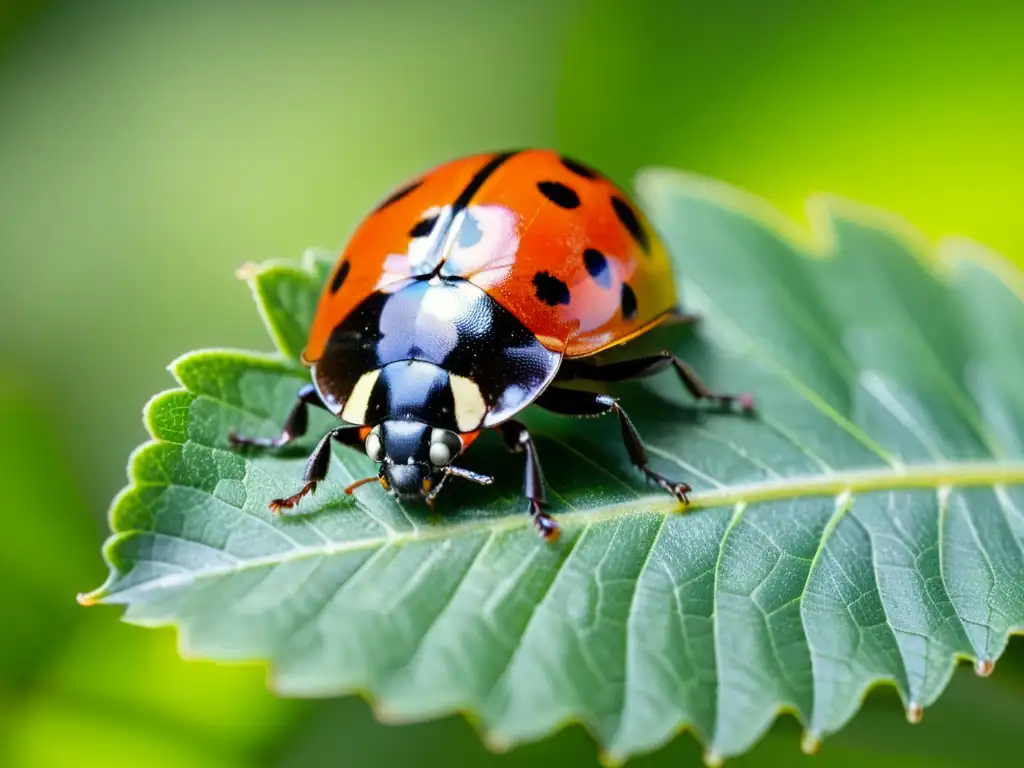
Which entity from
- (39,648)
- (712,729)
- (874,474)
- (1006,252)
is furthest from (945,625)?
(39,648)

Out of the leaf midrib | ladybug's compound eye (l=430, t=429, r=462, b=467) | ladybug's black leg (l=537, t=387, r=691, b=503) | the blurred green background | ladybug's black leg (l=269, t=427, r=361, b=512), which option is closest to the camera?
the leaf midrib

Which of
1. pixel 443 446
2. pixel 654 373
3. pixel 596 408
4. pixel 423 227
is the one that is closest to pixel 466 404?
pixel 443 446

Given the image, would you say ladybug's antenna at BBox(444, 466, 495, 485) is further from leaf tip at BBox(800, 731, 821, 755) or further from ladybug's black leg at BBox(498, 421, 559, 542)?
leaf tip at BBox(800, 731, 821, 755)

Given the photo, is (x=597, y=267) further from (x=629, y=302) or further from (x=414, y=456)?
(x=414, y=456)

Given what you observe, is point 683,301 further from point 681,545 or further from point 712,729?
point 712,729

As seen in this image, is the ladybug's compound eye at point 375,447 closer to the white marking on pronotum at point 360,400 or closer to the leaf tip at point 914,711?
the white marking on pronotum at point 360,400

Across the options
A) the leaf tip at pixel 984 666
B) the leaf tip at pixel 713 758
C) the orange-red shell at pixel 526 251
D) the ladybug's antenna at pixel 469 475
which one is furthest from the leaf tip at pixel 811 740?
the orange-red shell at pixel 526 251

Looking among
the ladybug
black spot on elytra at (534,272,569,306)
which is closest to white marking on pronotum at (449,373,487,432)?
the ladybug
